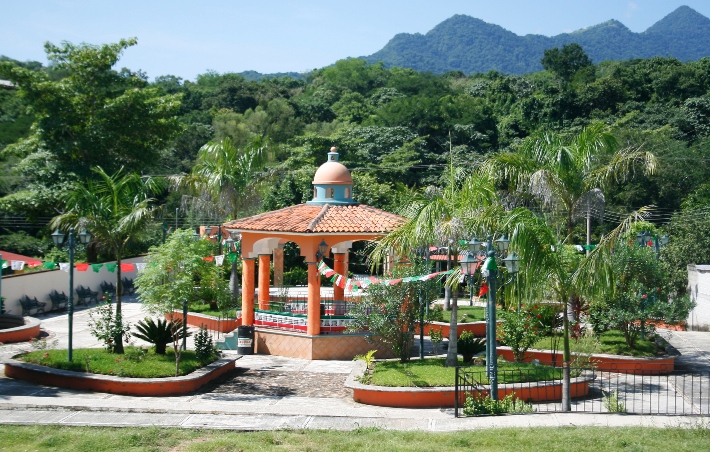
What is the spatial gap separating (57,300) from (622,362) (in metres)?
21.5

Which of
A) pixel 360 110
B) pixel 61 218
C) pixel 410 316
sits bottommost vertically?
pixel 410 316

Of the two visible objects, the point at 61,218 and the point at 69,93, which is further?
the point at 69,93

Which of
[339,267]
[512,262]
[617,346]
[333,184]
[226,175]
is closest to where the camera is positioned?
[512,262]

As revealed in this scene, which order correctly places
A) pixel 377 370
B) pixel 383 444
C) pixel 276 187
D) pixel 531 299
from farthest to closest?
pixel 276 187, pixel 377 370, pixel 531 299, pixel 383 444

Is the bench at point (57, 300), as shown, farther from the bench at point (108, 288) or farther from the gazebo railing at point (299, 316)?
the gazebo railing at point (299, 316)

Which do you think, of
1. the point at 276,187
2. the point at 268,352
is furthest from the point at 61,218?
the point at 276,187

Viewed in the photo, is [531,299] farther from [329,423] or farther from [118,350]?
[118,350]

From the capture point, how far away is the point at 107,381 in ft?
53.1

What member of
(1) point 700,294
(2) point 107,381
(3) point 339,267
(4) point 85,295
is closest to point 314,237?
(3) point 339,267

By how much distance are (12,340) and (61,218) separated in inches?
203

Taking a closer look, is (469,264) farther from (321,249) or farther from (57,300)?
(57,300)

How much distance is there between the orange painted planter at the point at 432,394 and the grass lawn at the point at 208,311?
10.4 metres

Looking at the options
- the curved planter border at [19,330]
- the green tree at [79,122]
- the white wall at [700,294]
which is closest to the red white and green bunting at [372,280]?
the curved planter border at [19,330]

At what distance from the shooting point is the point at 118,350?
18.1 metres
